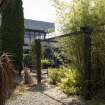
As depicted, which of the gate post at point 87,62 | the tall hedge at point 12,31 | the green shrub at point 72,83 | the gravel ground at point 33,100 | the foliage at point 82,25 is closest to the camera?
the gravel ground at point 33,100

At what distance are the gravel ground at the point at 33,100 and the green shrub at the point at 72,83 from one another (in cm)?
76

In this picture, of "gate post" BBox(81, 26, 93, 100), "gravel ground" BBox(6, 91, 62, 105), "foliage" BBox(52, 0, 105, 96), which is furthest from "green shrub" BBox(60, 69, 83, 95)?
"gravel ground" BBox(6, 91, 62, 105)

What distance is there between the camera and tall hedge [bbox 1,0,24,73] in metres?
14.8

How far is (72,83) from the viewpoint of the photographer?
8.41 metres

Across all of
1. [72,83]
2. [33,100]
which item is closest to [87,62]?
[72,83]

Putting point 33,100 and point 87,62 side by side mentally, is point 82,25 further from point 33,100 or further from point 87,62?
point 33,100

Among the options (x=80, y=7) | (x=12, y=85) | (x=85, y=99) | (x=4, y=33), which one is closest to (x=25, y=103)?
(x=85, y=99)

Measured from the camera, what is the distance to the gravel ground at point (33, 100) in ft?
23.2

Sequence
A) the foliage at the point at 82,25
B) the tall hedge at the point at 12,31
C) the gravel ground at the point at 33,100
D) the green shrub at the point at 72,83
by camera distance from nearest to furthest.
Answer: the gravel ground at the point at 33,100 < the foliage at the point at 82,25 < the green shrub at the point at 72,83 < the tall hedge at the point at 12,31

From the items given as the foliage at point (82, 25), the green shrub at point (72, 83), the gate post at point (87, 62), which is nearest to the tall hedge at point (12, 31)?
the foliage at point (82, 25)

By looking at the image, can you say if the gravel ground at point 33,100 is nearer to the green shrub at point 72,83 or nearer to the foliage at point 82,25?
the green shrub at point 72,83

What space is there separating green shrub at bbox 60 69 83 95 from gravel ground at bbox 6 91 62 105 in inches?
29.8

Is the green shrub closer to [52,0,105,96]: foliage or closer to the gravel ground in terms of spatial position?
→ [52,0,105,96]: foliage

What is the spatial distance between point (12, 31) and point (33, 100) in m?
7.96
